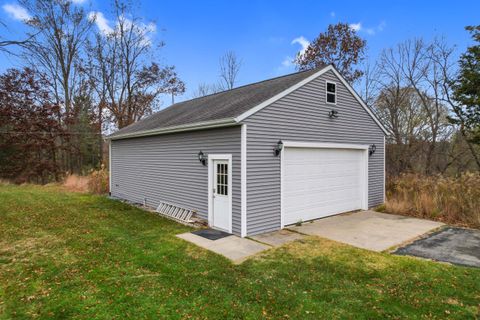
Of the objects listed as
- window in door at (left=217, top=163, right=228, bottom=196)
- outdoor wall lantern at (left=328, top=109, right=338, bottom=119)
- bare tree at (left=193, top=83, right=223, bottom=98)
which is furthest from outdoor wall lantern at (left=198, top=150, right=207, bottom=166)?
bare tree at (left=193, top=83, right=223, bottom=98)

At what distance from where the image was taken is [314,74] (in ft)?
26.0

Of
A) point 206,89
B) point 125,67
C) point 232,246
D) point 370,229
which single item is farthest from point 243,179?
point 206,89

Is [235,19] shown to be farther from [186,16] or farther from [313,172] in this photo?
[313,172]

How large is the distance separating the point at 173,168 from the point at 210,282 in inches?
Answer: 202

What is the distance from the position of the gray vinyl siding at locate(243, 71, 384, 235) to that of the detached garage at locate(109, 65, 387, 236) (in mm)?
24

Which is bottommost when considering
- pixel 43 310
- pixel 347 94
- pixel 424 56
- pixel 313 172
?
pixel 43 310

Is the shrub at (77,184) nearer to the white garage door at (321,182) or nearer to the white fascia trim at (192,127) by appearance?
the white fascia trim at (192,127)

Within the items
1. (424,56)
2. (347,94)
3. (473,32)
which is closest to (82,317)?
(347,94)

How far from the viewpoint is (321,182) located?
838 centimetres

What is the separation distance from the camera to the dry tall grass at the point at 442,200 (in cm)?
801

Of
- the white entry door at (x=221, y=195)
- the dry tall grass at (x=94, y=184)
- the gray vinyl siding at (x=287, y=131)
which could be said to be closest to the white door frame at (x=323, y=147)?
the gray vinyl siding at (x=287, y=131)

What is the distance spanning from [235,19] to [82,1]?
1116cm

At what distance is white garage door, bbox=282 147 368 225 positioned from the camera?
7.46 m

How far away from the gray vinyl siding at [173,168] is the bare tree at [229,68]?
12.4 metres
